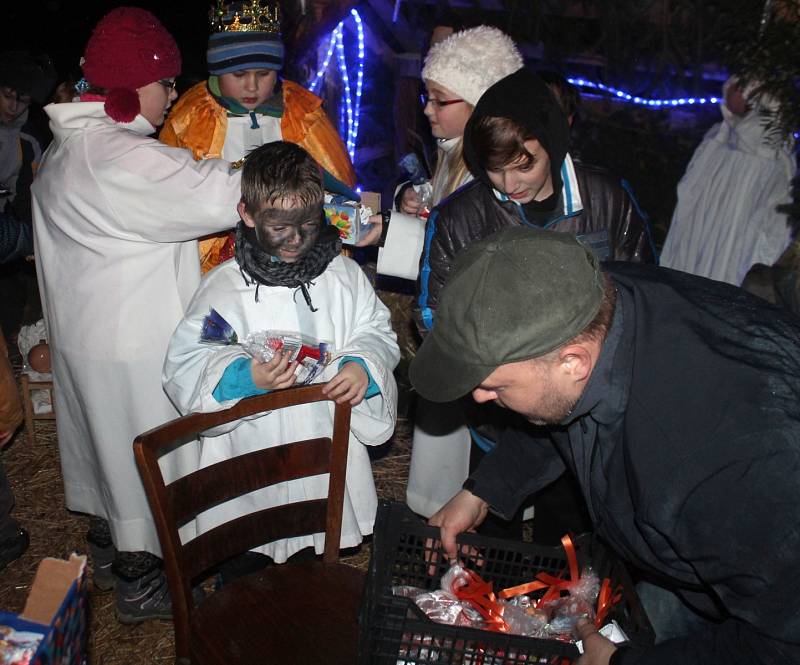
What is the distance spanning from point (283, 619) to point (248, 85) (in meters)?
2.23

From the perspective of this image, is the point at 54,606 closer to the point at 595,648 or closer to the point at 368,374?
the point at 595,648

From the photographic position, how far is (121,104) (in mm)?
2631

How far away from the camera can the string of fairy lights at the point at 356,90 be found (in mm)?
5531

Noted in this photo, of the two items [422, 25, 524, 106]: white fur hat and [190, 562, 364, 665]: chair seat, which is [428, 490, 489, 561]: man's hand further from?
[422, 25, 524, 106]: white fur hat

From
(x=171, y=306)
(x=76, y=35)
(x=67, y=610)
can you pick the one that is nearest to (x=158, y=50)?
(x=171, y=306)

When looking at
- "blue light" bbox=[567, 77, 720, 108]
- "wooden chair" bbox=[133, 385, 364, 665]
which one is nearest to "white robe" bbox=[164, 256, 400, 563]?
"wooden chair" bbox=[133, 385, 364, 665]

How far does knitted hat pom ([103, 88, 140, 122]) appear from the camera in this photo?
2625 millimetres

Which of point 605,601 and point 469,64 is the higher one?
point 469,64

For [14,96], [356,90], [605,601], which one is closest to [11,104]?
[14,96]

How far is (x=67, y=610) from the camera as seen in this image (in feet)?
4.29

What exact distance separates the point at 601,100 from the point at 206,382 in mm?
5887

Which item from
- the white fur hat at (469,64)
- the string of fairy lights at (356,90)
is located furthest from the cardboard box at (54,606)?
the string of fairy lights at (356,90)

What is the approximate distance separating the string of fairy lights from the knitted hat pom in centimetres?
257

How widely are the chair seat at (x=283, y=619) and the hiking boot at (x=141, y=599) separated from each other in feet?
2.94
